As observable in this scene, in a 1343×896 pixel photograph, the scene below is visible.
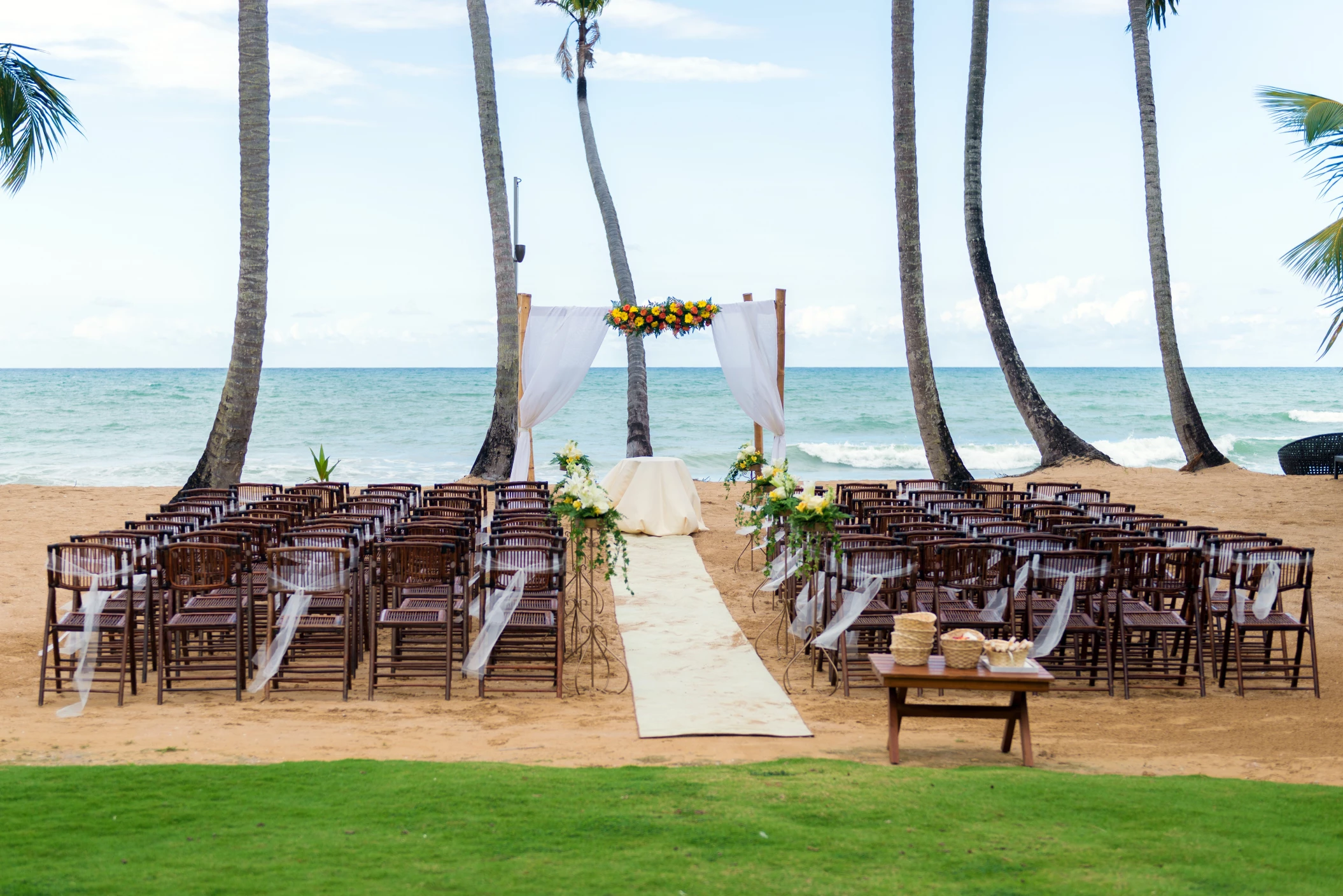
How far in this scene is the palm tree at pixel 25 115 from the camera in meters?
10.6

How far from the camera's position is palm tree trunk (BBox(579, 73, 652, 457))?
17.9m

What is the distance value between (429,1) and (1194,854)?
2882cm

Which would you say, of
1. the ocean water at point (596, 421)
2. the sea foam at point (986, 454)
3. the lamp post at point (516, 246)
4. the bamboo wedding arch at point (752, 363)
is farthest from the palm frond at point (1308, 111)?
the sea foam at point (986, 454)

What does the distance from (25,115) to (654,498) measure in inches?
288

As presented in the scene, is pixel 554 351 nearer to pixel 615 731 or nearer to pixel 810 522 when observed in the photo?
pixel 810 522

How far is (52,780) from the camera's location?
4348mm

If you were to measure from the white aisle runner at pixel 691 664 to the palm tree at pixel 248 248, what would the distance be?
4.73 metres

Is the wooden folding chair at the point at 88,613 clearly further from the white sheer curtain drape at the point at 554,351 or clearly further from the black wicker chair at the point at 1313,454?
the black wicker chair at the point at 1313,454

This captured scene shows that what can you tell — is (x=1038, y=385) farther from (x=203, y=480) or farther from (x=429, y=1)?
(x=203, y=480)

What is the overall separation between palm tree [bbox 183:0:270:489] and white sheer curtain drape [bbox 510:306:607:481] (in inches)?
117

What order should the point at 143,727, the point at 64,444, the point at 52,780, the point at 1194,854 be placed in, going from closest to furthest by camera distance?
the point at 1194,854 < the point at 52,780 < the point at 143,727 < the point at 64,444

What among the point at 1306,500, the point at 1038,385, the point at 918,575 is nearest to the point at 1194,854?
the point at 918,575

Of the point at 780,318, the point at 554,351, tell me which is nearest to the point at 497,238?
the point at 554,351

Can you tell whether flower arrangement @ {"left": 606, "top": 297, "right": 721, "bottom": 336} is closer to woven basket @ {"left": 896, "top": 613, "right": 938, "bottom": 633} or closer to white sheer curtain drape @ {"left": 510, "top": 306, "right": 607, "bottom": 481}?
white sheer curtain drape @ {"left": 510, "top": 306, "right": 607, "bottom": 481}
